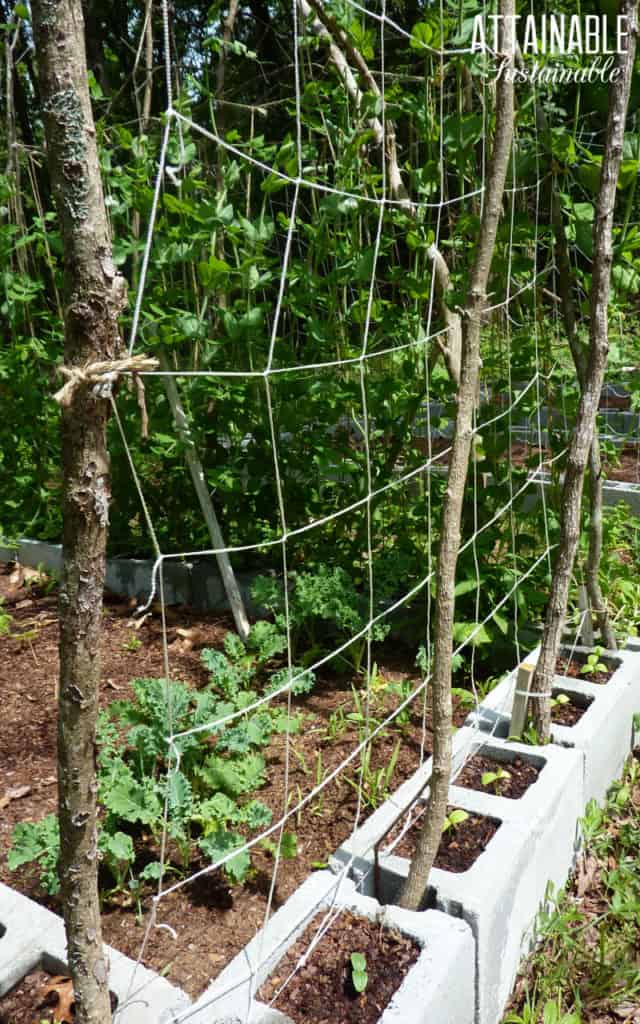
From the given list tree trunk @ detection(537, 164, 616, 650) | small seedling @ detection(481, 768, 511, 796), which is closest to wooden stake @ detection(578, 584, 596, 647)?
tree trunk @ detection(537, 164, 616, 650)

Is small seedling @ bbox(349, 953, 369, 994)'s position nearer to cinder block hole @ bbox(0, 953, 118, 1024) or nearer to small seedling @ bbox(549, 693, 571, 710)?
cinder block hole @ bbox(0, 953, 118, 1024)

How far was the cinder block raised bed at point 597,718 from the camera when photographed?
7.60 feet

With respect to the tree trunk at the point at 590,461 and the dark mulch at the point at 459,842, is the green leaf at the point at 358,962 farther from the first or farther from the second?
the tree trunk at the point at 590,461

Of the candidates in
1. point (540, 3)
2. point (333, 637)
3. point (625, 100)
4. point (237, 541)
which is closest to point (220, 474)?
point (237, 541)

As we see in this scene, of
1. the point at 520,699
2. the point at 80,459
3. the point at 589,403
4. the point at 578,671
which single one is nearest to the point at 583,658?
the point at 578,671

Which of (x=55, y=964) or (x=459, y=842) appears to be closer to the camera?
(x=55, y=964)

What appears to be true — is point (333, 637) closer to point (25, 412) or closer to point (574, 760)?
point (574, 760)

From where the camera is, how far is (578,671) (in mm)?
2699

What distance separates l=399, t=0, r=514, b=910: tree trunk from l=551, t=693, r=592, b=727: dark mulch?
35.8 inches

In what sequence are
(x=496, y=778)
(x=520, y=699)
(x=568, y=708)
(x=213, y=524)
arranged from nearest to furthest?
(x=496, y=778) < (x=520, y=699) < (x=568, y=708) < (x=213, y=524)

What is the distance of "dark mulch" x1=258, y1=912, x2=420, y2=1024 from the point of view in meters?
1.42

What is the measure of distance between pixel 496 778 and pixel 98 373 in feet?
5.41

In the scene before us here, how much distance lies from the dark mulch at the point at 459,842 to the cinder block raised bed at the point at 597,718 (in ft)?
1.40

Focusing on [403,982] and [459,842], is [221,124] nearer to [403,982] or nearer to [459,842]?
[459,842]
